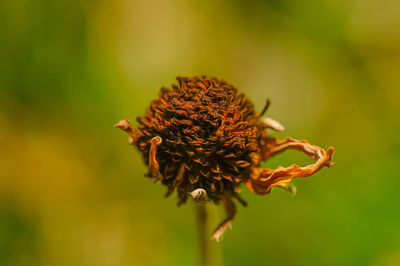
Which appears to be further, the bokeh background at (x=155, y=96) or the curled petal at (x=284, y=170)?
the bokeh background at (x=155, y=96)

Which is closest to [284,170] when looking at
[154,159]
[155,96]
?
[154,159]

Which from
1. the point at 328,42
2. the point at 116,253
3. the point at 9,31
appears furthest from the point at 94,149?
the point at 328,42

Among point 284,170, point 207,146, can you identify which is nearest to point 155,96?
point 207,146

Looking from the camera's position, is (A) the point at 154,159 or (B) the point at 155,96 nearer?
(A) the point at 154,159

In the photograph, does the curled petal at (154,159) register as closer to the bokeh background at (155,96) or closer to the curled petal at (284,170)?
the curled petal at (284,170)

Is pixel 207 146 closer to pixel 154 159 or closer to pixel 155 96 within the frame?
pixel 154 159

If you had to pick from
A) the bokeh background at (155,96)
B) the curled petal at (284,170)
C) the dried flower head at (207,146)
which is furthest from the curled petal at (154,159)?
the bokeh background at (155,96)

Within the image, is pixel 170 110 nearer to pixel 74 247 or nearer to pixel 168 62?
pixel 74 247
